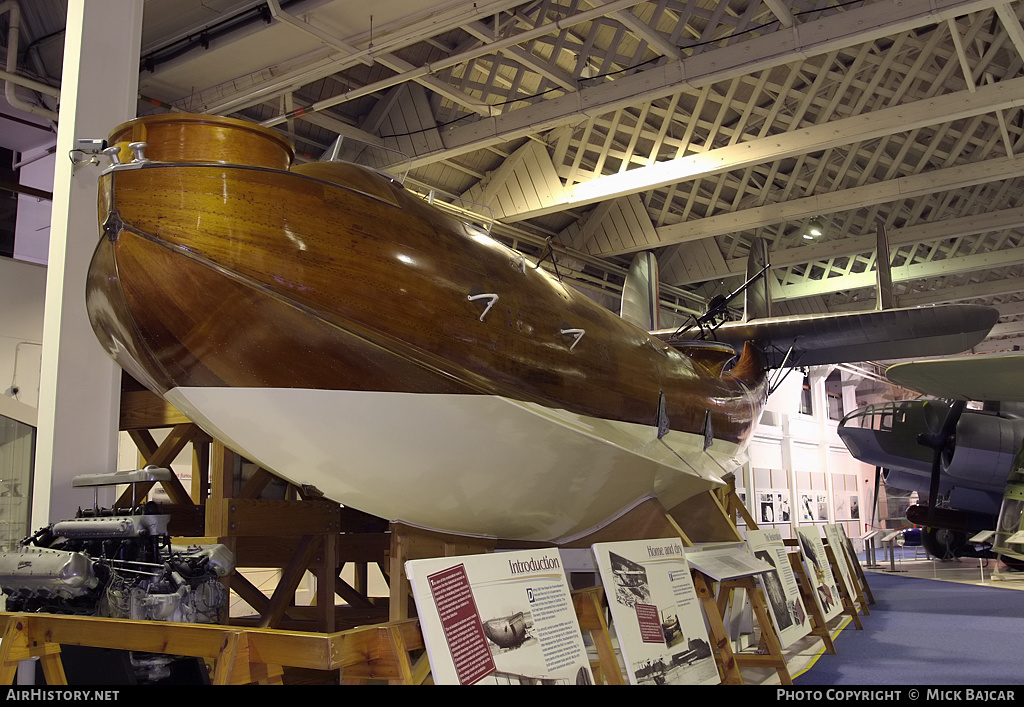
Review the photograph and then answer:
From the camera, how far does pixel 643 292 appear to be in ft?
26.3

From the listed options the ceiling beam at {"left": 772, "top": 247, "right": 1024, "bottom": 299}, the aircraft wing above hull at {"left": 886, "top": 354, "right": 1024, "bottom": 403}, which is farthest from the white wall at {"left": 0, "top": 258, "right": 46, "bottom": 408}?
the ceiling beam at {"left": 772, "top": 247, "right": 1024, "bottom": 299}

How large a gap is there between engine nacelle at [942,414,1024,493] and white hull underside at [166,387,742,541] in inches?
312

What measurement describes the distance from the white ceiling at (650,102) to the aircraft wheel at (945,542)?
167 inches

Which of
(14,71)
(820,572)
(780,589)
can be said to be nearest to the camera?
(780,589)

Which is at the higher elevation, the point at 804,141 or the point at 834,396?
the point at 804,141

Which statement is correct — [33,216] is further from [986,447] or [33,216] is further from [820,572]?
[986,447]

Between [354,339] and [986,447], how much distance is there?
958 cm

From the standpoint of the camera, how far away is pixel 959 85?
9523 mm

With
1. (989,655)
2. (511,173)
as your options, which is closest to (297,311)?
(989,655)

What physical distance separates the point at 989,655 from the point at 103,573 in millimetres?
4519

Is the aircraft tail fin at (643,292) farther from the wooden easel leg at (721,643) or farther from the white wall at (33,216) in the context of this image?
the white wall at (33,216)

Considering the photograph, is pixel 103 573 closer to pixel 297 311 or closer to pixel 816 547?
pixel 297 311

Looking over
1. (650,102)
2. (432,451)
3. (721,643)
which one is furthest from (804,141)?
(432,451)

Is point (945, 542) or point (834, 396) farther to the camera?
point (834, 396)
